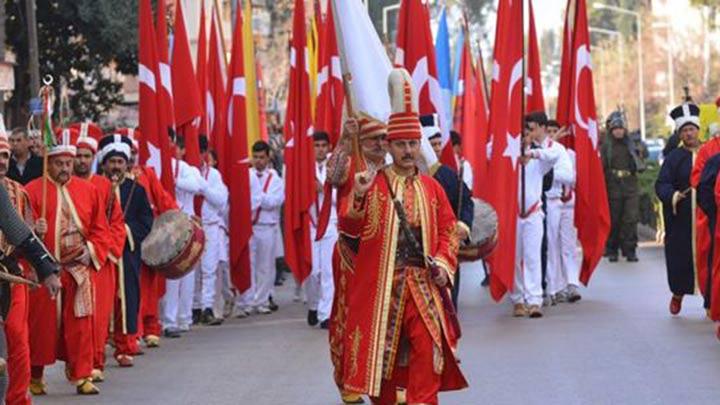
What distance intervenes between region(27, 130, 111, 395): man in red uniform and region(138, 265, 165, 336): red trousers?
9.57 feet

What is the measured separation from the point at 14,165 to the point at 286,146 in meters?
4.43

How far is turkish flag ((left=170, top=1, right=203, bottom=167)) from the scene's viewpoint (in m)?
19.8

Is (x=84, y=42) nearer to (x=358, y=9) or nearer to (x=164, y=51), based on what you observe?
(x=164, y=51)

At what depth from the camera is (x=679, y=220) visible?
18.2m

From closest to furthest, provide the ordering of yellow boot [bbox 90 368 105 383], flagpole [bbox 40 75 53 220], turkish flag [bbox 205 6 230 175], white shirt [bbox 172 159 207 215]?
flagpole [bbox 40 75 53 220] < yellow boot [bbox 90 368 105 383] < white shirt [bbox 172 159 207 215] < turkish flag [bbox 205 6 230 175]

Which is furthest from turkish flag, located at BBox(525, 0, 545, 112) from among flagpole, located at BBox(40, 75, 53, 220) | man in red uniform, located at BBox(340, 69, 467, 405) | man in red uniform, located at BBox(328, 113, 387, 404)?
man in red uniform, located at BBox(340, 69, 467, 405)

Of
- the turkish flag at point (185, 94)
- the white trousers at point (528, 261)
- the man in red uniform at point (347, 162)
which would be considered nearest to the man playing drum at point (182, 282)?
the turkish flag at point (185, 94)

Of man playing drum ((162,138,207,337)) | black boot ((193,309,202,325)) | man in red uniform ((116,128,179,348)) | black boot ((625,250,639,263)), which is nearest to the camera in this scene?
man in red uniform ((116,128,179,348))

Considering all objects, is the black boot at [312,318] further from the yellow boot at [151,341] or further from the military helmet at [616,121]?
the military helmet at [616,121]

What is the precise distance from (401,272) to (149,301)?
640 cm

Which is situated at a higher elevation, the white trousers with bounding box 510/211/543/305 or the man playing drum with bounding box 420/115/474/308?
the man playing drum with bounding box 420/115/474/308

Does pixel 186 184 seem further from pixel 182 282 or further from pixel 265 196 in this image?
pixel 265 196

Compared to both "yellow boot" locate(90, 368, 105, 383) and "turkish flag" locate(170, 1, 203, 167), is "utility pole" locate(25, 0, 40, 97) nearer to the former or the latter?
"turkish flag" locate(170, 1, 203, 167)

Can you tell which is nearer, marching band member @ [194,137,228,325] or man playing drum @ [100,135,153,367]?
man playing drum @ [100,135,153,367]
